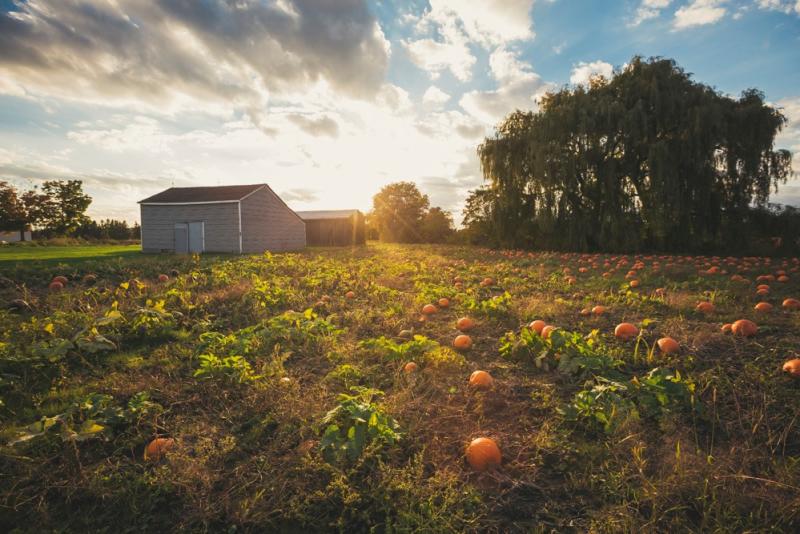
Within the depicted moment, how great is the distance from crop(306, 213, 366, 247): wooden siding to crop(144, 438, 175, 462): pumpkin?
3343 cm

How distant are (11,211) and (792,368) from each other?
54.6 m

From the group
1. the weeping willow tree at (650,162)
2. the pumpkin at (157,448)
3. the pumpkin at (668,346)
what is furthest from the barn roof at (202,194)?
the pumpkin at (668,346)

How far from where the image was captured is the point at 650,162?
14.8 m

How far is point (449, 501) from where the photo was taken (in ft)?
5.95

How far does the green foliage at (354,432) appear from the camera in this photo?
81.3 inches

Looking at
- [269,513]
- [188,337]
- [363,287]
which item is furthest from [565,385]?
[363,287]

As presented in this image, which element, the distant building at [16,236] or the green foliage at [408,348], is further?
the distant building at [16,236]

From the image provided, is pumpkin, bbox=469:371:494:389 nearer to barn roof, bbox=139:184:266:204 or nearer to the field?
the field

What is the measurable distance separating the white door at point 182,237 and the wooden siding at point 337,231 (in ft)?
47.1

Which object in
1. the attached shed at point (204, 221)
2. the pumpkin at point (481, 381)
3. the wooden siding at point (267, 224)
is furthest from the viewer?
the wooden siding at point (267, 224)

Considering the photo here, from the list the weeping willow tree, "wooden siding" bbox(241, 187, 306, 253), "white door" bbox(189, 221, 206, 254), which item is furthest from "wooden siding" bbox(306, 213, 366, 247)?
the weeping willow tree

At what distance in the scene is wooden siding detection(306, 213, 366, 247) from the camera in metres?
35.4

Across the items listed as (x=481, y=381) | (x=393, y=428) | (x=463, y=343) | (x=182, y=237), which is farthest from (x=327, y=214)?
(x=393, y=428)

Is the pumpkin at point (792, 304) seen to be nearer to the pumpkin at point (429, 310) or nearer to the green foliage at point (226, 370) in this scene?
the pumpkin at point (429, 310)
